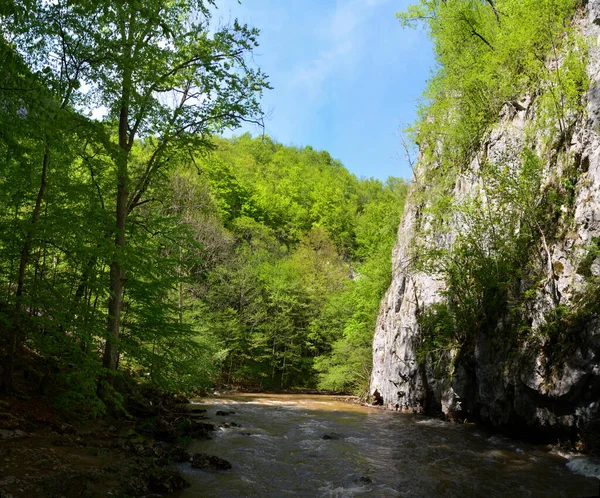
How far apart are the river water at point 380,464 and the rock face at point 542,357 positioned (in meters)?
0.76

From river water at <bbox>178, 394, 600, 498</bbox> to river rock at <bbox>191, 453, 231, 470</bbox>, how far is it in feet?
0.55

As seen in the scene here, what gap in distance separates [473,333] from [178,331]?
9.58 meters

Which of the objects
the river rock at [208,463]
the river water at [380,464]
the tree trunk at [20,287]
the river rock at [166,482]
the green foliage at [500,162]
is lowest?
the river water at [380,464]

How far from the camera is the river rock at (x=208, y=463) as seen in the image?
7.25m

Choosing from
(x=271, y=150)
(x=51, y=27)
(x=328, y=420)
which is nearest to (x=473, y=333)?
(x=328, y=420)

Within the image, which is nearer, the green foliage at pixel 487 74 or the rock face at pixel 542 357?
the rock face at pixel 542 357

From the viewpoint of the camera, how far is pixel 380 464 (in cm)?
858

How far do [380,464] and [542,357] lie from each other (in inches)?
189

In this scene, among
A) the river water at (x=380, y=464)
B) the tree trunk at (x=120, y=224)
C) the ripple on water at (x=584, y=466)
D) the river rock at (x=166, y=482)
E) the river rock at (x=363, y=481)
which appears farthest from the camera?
the tree trunk at (x=120, y=224)

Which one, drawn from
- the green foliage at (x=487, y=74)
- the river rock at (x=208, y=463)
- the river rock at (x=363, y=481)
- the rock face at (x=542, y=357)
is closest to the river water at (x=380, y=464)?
the river rock at (x=363, y=481)

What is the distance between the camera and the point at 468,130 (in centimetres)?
1777

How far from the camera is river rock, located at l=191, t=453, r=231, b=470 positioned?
725cm

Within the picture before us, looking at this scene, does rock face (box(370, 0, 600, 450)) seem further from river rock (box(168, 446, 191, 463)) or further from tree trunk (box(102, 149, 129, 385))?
tree trunk (box(102, 149, 129, 385))

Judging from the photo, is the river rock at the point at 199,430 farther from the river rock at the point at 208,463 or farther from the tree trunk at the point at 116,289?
the river rock at the point at 208,463
